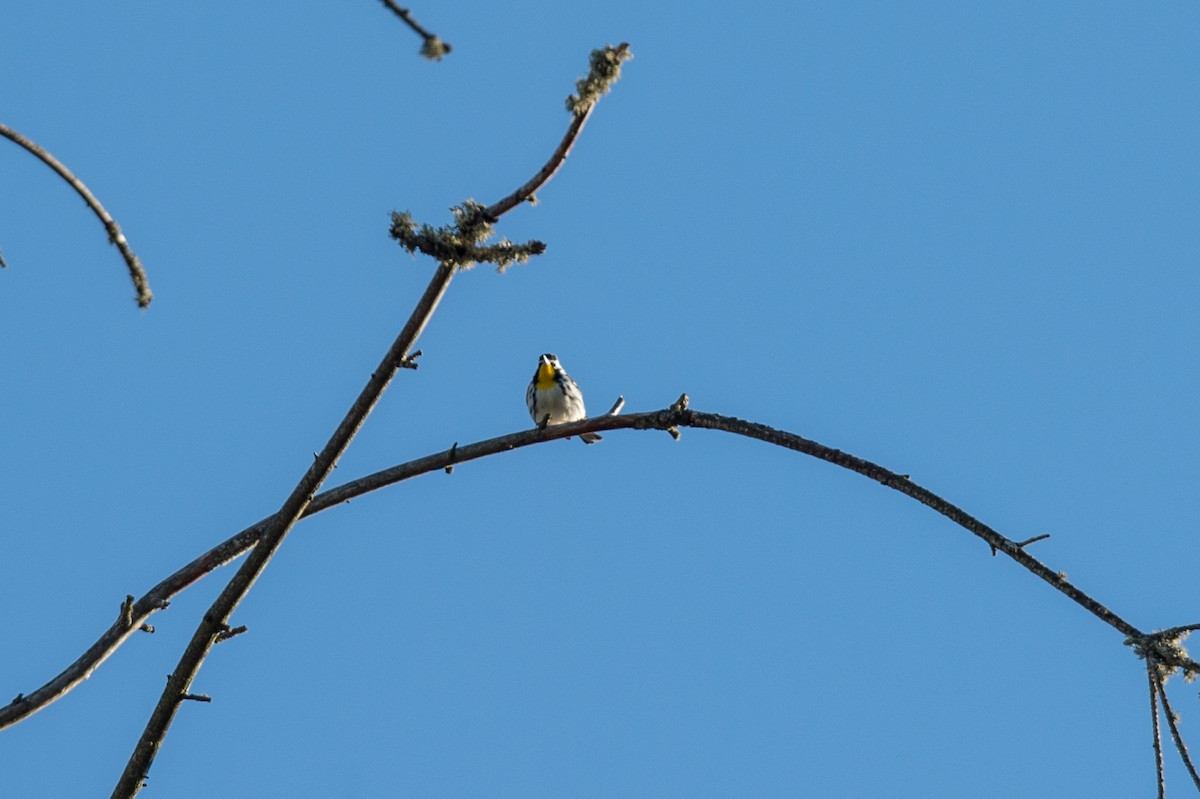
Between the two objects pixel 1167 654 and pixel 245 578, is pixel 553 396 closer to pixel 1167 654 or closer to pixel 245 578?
pixel 245 578

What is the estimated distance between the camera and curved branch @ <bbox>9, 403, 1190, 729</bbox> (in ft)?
15.7

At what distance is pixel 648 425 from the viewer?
5598 mm

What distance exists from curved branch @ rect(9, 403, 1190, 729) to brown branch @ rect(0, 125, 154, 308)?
1.92 meters

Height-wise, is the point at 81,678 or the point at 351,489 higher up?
the point at 351,489

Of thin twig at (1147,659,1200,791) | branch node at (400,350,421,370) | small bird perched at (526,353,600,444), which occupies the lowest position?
thin twig at (1147,659,1200,791)

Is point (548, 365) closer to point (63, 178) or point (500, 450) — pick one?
point (500, 450)

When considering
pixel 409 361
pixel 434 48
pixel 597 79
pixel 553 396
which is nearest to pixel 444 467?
pixel 409 361

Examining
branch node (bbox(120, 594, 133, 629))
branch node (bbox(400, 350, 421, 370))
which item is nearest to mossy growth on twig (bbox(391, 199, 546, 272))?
branch node (bbox(400, 350, 421, 370))

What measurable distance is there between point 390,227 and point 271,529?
1.22 metres

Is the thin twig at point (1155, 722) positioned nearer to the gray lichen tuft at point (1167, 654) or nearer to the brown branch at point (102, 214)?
the gray lichen tuft at point (1167, 654)

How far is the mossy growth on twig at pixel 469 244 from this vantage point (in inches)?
178

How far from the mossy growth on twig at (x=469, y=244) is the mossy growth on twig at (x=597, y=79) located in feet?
1.73

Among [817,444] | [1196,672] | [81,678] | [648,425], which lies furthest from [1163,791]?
[81,678]

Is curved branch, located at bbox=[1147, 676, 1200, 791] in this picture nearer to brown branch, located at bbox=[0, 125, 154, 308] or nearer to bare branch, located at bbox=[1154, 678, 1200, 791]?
bare branch, located at bbox=[1154, 678, 1200, 791]
